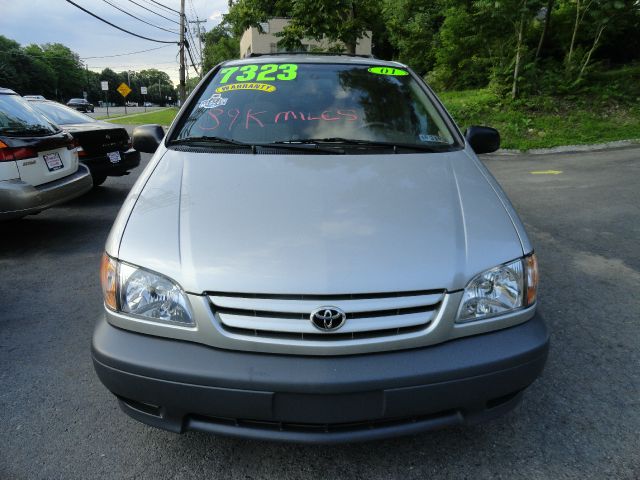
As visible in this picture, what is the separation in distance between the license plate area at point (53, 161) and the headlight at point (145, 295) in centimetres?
360

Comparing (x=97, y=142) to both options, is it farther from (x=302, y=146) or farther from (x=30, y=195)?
(x=302, y=146)

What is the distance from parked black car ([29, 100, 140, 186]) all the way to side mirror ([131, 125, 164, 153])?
3.75 m

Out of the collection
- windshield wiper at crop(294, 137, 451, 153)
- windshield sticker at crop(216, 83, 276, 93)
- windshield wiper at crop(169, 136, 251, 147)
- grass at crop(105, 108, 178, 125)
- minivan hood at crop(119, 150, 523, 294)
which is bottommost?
grass at crop(105, 108, 178, 125)

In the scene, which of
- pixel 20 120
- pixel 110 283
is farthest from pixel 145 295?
pixel 20 120

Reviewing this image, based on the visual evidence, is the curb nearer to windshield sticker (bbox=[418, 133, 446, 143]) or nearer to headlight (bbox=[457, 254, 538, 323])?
windshield sticker (bbox=[418, 133, 446, 143])

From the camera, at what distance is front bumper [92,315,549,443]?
164 centimetres

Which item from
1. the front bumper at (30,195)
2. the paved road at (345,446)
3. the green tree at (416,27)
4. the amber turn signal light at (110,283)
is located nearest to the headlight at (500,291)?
the paved road at (345,446)

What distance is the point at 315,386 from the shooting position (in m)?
1.62

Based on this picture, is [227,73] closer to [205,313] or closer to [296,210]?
[296,210]

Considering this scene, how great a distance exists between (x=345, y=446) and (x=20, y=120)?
464cm

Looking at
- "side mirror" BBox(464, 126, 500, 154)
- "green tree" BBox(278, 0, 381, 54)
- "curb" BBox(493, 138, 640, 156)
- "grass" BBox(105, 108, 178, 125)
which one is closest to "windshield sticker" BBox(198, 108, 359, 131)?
"side mirror" BBox(464, 126, 500, 154)

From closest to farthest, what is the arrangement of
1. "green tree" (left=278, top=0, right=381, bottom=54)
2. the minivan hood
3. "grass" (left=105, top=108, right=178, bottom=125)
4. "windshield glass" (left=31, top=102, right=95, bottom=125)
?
the minivan hood → "windshield glass" (left=31, top=102, right=95, bottom=125) → "green tree" (left=278, top=0, right=381, bottom=54) → "grass" (left=105, top=108, right=178, bottom=125)

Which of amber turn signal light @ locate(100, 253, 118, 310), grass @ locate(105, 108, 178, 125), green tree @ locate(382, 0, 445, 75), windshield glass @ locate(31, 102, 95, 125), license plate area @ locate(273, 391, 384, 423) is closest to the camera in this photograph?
license plate area @ locate(273, 391, 384, 423)

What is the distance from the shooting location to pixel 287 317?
66.7 inches
